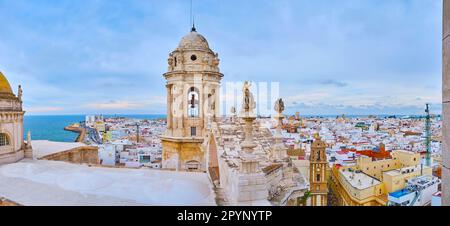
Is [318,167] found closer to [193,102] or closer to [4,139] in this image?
[193,102]

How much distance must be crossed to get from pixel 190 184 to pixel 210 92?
22.5 ft

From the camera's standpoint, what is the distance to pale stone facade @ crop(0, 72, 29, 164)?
12.6 m

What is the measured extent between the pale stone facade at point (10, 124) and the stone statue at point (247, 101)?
13.8 meters

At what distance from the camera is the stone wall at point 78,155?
16.5m

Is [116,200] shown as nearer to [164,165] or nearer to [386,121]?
[164,165]

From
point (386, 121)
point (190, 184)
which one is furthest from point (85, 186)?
point (386, 121)

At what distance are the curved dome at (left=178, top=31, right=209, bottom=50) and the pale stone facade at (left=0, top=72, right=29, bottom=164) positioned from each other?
9205mm

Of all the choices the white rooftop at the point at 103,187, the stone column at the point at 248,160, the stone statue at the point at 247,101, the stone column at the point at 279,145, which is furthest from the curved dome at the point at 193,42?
the stone column at the point at 248,160

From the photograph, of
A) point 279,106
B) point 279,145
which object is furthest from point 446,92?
point 279,145

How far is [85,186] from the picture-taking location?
8320 millimetres

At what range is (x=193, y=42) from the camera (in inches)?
549

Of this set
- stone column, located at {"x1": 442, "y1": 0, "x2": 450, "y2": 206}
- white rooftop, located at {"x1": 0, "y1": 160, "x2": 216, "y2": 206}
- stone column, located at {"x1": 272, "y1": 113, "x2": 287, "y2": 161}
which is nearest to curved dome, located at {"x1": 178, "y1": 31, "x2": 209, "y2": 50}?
white rooftop, located at {"x1": 0, "y1": 160, "x2": 216, "y2": 206}

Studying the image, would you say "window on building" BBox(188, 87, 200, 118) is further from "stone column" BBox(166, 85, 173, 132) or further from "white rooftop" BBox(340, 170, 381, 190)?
"white rooftop" BBox(340, 170, 381, 190)

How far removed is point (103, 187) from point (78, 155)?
12317mm
